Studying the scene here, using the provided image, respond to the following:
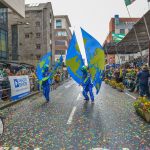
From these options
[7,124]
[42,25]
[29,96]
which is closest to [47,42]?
[42,25]

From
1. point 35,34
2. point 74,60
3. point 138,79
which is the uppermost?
point 35,34

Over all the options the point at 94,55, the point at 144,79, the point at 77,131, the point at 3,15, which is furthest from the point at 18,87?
the point at 3,15

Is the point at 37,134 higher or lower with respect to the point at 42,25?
lower

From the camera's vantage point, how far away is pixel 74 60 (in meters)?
16.1

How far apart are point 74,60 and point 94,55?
1.09 m

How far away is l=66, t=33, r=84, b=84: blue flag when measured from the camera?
628 inches

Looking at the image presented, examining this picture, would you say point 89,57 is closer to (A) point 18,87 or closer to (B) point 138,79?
(A) point 18,87

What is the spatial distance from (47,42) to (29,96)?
5056 centimetres

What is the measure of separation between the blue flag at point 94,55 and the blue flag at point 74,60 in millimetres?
568

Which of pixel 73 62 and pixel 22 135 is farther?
pixel 73 62

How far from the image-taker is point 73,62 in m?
16.2

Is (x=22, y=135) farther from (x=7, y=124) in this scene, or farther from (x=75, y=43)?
(x=75, y=43)

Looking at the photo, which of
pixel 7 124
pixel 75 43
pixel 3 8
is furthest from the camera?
pixel 3 8

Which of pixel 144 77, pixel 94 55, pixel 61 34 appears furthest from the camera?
pixel 61 34
